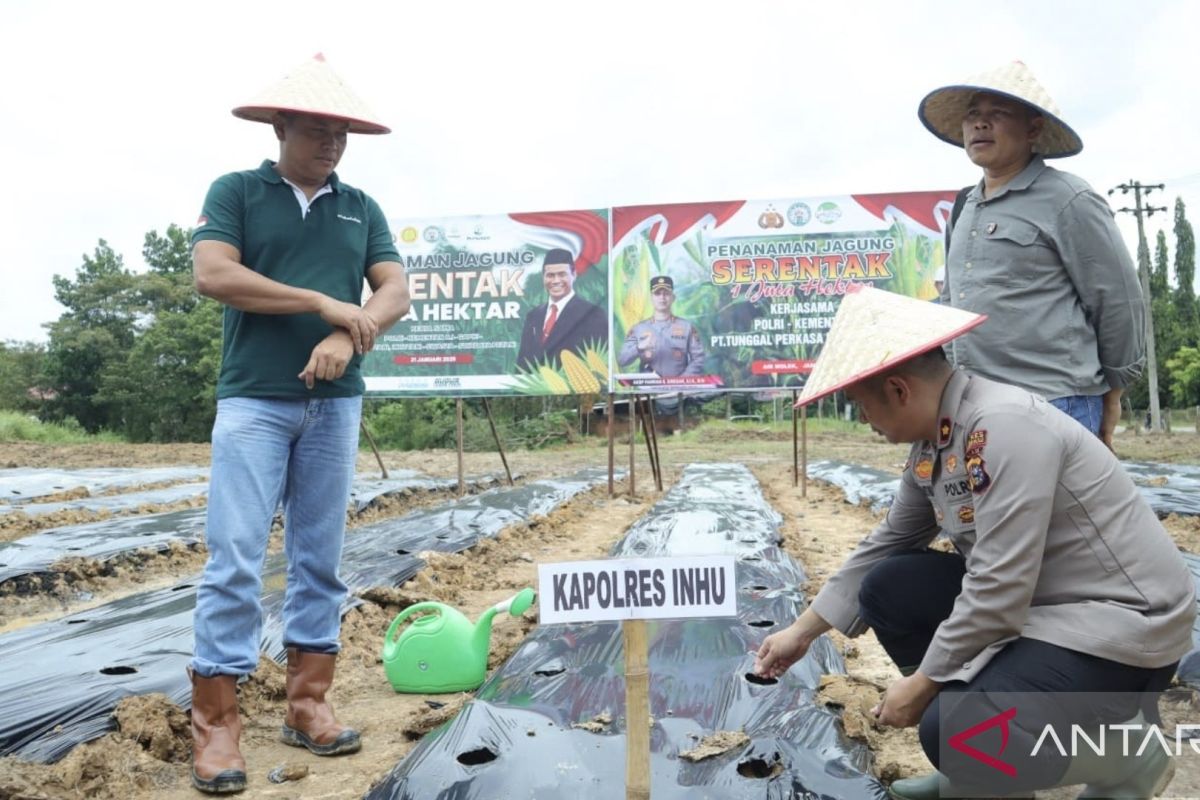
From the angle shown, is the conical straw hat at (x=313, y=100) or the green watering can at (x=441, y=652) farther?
the green watering can at (x=441, y=652)

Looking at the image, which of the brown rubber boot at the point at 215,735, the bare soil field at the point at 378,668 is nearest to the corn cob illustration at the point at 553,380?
the bare soil field at the point at 378,668

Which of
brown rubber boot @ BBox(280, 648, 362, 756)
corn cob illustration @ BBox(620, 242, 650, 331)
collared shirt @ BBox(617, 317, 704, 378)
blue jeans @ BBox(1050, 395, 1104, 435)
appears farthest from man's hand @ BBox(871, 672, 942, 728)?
corn cob illustration @ BBox(620, 242, 650, 331)

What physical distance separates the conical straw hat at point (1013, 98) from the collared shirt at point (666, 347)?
17.7 feet

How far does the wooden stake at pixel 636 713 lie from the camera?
64.6 inches

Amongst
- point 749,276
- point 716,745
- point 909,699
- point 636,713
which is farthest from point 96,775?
point 749,276

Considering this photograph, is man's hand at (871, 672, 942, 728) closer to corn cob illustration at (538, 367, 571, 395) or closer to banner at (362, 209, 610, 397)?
banner at (362, 209, 610, 397)

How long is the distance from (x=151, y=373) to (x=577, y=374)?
2103cm

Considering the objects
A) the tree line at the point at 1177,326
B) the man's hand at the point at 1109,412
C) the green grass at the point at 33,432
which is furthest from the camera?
the tree line at the point at 1177,326

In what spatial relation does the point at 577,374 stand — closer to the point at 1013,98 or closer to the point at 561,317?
the point at 561,317

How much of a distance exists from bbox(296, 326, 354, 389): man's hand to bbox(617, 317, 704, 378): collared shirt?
581 cm

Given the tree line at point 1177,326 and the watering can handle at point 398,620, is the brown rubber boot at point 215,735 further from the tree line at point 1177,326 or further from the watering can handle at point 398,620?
the tree line at point 1177,326

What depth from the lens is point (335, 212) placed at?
2189mm

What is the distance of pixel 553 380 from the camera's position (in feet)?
26.1

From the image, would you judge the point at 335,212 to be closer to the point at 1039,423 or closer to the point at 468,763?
the point at 468,763
